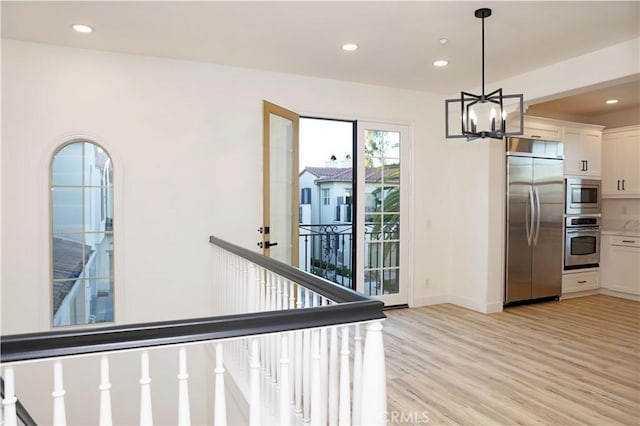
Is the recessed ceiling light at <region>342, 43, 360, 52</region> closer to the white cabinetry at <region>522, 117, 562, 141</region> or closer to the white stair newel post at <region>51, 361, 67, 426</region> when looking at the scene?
the white cabinetry at <region>522, 117, 562, 141</region>

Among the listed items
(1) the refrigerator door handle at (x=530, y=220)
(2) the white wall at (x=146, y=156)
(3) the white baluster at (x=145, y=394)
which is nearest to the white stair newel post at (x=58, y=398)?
(3) the white baluster at (x=145, y=394)

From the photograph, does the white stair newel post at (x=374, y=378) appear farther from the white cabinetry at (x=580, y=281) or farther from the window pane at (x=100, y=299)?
the white cabinetry at (x=580, y=281)

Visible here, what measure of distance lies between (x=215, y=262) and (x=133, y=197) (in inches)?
38.0

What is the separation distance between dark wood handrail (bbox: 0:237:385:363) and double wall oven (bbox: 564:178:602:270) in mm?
5485

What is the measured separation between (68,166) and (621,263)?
23.1ft

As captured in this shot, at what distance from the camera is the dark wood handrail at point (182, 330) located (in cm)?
109

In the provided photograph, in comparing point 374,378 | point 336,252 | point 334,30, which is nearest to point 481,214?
point 336,252

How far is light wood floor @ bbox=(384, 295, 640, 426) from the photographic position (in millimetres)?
2674

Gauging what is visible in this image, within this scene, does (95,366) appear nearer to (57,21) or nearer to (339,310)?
(57,21)

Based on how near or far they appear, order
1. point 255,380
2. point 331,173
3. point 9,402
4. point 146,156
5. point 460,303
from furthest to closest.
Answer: point 331,173 → point 460,303 → point 146,156 → point 255,380 → point 9,402

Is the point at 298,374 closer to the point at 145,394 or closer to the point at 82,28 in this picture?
the point at 145,394

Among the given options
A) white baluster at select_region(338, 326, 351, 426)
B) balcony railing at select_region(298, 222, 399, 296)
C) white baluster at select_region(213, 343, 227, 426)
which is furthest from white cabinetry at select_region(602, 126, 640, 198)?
white baluster at select_region(213, 343, 227, 426)

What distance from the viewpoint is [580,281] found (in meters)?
5.98

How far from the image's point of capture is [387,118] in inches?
199
